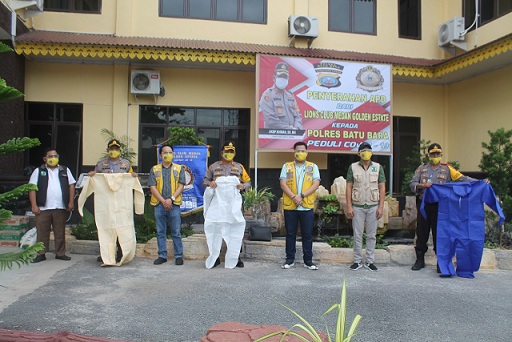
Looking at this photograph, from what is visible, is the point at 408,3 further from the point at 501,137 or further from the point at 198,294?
the point at 198,294

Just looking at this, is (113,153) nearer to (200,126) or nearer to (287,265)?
(287,265)

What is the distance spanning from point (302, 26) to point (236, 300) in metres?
7.24

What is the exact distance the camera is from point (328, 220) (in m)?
7.94

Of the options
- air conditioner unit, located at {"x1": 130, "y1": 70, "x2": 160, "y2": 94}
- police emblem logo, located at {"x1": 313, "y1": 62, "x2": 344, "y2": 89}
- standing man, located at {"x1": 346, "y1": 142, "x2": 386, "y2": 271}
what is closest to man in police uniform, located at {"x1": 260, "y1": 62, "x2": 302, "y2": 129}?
police emblem logo, located at {"x1": 313, "y1": 62, "x2": 344, "y2": 89}

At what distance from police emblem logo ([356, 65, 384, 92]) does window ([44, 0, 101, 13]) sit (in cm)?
625

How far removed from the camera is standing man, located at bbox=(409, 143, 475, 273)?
6.27m

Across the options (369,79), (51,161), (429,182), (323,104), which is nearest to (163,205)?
(51,161)

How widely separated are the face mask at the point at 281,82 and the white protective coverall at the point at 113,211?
4014mm

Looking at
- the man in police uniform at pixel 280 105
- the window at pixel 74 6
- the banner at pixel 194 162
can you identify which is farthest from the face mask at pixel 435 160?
the window at pixel 74 6

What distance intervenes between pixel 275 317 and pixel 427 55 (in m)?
9.37

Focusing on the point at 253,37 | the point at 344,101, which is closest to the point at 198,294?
the point at 344,101

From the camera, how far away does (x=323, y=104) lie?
9320mm

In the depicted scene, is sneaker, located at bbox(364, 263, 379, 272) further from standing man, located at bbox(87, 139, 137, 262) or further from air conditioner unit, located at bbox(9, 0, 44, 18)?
air conditioner unit, located at bbox(9, 0, 44, 18)

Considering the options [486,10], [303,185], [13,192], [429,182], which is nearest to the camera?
[13,192]
